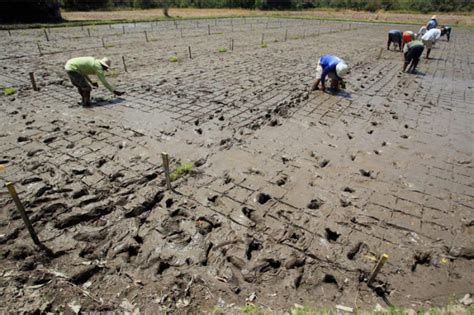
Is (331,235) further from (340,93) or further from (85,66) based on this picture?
(85,66)

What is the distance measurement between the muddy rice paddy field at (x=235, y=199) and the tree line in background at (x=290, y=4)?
43.5m

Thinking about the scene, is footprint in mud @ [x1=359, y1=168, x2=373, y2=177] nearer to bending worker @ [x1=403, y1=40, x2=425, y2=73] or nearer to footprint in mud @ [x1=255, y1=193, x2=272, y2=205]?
footprint in mud @ [x1=255, y1=193, x2=272, y2=205]

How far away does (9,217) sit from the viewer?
3.07 meters

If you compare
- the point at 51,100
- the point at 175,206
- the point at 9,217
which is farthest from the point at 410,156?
the point at 51,100

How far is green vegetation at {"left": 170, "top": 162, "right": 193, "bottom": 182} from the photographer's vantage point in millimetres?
3812

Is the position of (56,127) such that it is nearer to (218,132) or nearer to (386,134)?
(218,132)

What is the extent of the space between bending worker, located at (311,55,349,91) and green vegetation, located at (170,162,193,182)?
4.51m

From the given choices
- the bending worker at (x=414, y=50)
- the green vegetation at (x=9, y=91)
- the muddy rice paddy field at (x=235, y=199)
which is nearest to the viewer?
the muddy rice paddy field at (x=235, y=199)

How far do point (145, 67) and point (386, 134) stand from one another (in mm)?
8086

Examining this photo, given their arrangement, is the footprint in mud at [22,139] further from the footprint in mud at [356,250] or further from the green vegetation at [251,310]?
the footprint in mud at [356,250]

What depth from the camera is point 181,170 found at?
3924mm

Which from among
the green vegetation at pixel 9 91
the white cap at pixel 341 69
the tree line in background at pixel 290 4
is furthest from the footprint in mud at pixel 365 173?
the tree line in background at pixel 290 4

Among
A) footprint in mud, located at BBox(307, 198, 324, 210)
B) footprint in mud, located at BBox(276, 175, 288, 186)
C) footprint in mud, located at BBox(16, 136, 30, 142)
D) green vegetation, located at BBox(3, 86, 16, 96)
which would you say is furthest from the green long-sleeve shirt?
footprint in mud, located at BBox(307, 198, 324, 210)

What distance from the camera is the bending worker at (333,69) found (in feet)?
21.3
